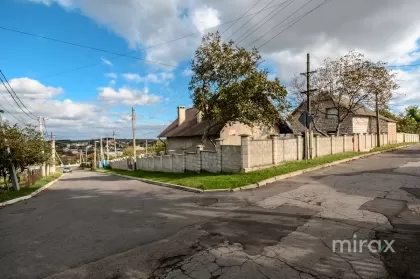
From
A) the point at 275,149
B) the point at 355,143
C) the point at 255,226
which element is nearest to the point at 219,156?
the point at 275,149

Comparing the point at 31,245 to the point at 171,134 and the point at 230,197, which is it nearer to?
the point at 230,197

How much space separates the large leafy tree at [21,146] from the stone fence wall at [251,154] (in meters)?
9.86

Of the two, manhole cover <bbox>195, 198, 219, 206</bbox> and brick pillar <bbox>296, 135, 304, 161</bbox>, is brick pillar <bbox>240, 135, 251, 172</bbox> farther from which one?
brick pillar <bbox>296, 135, 304, 161</bbox>

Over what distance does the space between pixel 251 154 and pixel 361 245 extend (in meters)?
10.3

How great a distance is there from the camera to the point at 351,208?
728 centimetres

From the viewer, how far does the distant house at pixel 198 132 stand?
80.2ft

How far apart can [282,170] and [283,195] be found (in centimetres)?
500

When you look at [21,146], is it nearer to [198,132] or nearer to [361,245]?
[198,132]

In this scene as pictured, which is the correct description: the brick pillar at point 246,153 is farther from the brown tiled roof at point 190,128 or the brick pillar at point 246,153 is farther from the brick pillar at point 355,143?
the brick pillar at point 355,143

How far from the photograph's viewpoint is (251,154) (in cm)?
1523

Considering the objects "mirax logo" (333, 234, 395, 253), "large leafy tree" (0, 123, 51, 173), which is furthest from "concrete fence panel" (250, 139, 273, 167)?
"large leafy tree" (0, 123, 51, 173)

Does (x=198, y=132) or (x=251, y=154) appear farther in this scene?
(x=198, y=132)

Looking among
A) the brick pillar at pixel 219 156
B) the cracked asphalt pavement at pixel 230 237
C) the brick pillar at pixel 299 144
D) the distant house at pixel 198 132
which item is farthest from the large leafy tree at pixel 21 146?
the brick pillar at pixel 299 144

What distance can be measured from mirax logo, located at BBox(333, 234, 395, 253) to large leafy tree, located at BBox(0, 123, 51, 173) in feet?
60.5
